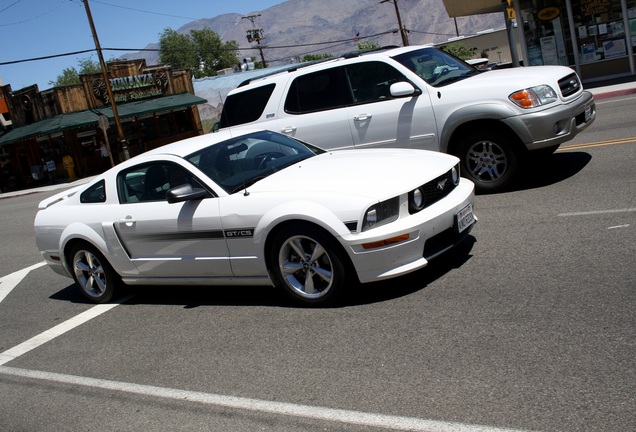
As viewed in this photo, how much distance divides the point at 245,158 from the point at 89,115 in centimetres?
3307

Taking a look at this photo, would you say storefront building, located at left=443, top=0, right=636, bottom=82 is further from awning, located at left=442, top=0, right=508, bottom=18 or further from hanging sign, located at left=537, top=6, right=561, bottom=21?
awning, located at left=442, top=0, right=508, bottom=18

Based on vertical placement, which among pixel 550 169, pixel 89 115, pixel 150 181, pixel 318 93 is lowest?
pixel 550 169

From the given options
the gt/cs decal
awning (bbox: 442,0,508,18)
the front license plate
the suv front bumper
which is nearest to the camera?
the front license plate

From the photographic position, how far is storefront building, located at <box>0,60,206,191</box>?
123 ft

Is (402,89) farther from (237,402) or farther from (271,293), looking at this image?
(237,402)

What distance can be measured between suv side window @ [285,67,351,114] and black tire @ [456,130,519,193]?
1.83 metres

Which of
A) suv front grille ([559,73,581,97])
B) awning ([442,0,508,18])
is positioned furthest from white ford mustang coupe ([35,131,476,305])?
awning ([442,0,508,18])

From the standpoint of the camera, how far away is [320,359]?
199 inches

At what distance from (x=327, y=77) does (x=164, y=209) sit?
12.6 feet

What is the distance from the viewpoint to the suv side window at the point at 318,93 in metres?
9.72

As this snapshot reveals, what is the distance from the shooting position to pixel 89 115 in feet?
124

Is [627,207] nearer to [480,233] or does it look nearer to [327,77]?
[480,233]

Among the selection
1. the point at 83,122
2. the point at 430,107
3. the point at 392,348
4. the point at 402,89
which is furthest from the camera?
the point at 83,122

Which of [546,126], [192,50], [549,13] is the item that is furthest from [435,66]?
[192,50]
